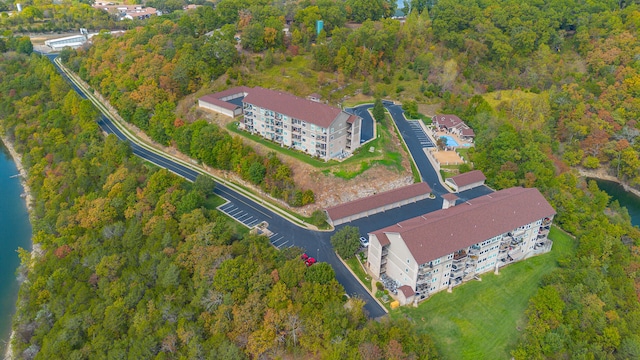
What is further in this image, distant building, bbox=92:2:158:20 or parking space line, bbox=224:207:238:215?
distant building, bbox=92:2:158:20

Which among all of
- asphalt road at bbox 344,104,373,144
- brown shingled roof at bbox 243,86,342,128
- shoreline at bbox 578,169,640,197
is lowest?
shoreline at bbox 578,169,640,197

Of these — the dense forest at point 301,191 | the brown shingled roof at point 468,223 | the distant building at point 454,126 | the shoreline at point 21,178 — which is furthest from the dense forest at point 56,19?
the brown shingled roof at point 468,223

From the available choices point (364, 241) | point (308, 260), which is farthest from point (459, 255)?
point (308, 260)

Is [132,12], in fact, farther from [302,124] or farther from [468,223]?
[468,223]

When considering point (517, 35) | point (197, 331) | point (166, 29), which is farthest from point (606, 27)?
point (197, 331)

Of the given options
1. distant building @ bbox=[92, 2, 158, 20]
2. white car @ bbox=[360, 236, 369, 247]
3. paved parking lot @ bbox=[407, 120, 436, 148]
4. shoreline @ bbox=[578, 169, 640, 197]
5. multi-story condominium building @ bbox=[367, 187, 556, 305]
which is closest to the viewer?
multi-story condominium building @ bbox=[367, 187, 556, 305]

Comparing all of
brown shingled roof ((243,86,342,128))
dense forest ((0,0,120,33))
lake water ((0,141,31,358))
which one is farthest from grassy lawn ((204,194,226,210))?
dense forest ((0,0,120,33))

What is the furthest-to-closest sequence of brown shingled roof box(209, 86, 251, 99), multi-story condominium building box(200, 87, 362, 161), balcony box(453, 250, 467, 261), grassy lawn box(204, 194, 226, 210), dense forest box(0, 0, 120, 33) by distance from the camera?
dense forest box(0, 0, 120, 33) → brown shingled roof box(209, 86, 251, 99) → multi-story condominium building box(200, 87, 362, 161) → grassy lawn box(204, 194, 226, 210) → balcony box(453, 250, 467, 261)

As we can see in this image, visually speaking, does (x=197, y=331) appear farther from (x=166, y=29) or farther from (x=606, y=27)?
(x=606, y=27)

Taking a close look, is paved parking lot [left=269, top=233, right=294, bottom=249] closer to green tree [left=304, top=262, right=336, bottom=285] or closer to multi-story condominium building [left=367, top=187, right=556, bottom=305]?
green tree [left=304, top=262, right=336, bottom=285]
